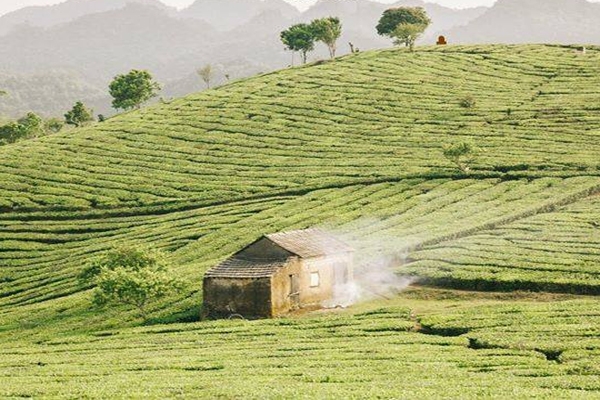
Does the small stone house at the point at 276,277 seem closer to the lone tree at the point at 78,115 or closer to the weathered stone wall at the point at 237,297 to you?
the weathered stone wall at the point at 237,297

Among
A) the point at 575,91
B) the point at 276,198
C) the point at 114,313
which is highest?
the point at 575,91

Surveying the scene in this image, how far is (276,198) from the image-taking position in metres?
83.2

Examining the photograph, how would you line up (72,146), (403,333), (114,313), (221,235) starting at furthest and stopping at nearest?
(72,146), (221,235), (114,313), (403,333)

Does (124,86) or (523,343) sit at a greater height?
(124,86)

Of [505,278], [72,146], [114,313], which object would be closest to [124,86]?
[72,146]

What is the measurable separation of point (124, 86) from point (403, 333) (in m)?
110

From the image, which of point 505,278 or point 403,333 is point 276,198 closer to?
point 505,278

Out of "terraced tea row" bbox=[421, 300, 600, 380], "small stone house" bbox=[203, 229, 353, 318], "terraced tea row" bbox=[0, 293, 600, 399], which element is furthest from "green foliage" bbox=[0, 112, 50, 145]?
"terraced tea row" bbox=[421, 300, 600, 380]

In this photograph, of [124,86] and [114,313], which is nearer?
[114,313]

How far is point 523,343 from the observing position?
120 ft

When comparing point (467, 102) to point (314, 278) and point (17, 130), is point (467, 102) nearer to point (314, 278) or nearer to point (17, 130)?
point (314, 278)

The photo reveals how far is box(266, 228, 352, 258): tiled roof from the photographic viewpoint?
51406 millimetres

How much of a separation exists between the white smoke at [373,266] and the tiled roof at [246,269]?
4.70m

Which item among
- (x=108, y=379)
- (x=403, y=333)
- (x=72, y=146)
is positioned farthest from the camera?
(x=72, y=146)
